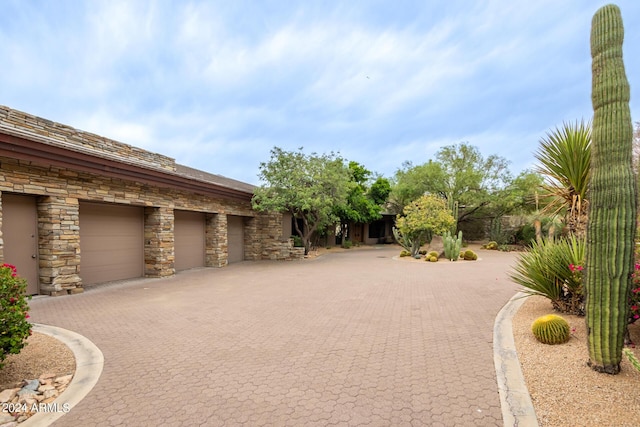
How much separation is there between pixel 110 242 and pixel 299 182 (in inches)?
326

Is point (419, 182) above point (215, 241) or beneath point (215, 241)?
above

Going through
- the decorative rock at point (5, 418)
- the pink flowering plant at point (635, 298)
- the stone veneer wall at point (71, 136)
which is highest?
the stone veneer wall at point (71, 136)

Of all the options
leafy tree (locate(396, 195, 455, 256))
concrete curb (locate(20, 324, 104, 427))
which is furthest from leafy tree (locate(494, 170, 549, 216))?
concrete curb (locate(20, 324, 104, 427))

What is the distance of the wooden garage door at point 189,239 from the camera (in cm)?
1272

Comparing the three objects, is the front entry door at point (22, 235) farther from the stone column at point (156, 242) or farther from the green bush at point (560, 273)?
the green bush at point (560, 273)

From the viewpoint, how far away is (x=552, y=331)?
4453 millimetres

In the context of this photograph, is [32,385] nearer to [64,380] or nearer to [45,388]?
[45,388]

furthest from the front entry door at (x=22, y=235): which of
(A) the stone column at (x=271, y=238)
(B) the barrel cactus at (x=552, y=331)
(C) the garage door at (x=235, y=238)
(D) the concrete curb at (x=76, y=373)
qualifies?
(B) the barrel cactus at (x=552, y=331)

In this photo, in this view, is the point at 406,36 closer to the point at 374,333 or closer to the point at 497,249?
the point at 374,333

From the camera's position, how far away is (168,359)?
4.16 m

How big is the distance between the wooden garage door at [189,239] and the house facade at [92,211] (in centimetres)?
4

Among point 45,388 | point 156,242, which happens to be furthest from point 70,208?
point 45,388

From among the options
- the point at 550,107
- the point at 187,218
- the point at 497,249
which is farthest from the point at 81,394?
the point at 497,249

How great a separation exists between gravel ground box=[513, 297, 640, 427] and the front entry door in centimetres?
1019
